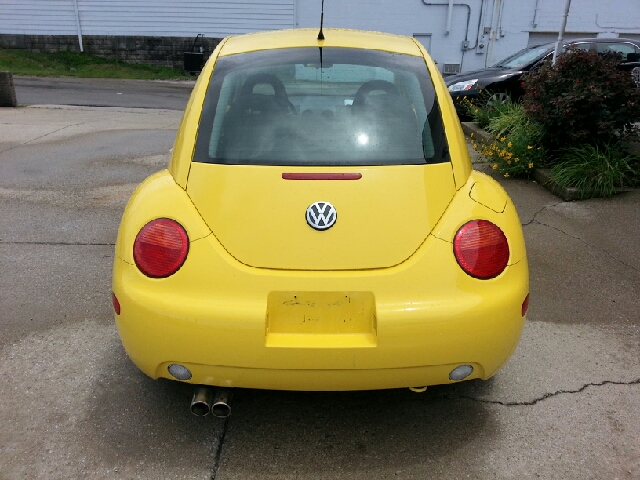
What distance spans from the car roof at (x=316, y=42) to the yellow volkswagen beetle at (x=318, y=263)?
613 millimetres

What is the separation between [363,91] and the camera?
112 inches

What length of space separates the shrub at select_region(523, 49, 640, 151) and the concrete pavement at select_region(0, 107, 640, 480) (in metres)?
2.33

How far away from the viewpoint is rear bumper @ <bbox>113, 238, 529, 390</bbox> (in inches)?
82.0

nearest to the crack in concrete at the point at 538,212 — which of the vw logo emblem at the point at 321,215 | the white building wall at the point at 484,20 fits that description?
the vw logo emblem at the point at 321,215

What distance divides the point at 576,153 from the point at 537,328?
11.6ft

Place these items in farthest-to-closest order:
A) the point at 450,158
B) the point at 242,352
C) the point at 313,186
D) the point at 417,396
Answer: the point at 417,396
the point at 450,158
the point at 313,186
the point at 242,352

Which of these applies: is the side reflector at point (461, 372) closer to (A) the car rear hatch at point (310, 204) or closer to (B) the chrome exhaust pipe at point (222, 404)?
(A) the car rear hatch at point (310, 204)

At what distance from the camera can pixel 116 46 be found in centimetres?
2344

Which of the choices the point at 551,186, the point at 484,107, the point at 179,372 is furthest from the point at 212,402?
the point at 484,107

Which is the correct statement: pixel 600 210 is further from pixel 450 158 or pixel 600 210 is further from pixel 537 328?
pixel 450 158

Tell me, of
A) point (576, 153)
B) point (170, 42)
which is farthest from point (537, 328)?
point (170, 42)

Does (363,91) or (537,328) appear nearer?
(363,91)

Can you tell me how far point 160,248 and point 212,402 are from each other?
2.25 ft

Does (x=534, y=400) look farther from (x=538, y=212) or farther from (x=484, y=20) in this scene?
(x=484, y=20)
